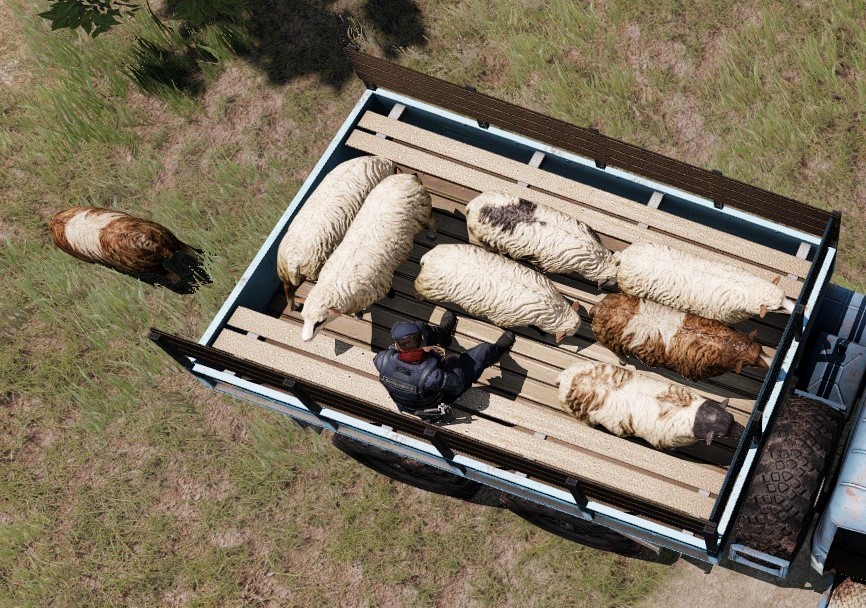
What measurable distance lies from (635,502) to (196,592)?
5.46 m

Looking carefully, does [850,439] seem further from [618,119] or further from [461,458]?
[618,119]

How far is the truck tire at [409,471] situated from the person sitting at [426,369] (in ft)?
4.83

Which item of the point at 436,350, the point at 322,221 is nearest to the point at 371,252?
the point at 322,221

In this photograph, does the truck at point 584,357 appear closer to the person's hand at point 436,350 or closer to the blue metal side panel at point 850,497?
the blue metal side panel at point 850,497

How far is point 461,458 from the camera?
749 cm

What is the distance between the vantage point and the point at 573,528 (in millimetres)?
8820

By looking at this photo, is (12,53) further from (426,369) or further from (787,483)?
(787,483)

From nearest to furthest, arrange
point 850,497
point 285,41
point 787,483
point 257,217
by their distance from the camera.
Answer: point 850,497, point 787,483, point 257,217, point 285,41

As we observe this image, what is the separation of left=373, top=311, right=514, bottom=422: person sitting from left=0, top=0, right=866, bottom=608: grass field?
2.37m

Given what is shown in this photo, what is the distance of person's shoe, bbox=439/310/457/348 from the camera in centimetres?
813

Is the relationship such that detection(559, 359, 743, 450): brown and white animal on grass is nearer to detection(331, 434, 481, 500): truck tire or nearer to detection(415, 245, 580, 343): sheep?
detection(415, 245, 580, 343): sheep

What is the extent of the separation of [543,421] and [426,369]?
120 cm

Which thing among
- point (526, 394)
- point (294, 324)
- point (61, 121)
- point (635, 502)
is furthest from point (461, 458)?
point (61, 121)

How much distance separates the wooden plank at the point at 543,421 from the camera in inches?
287
